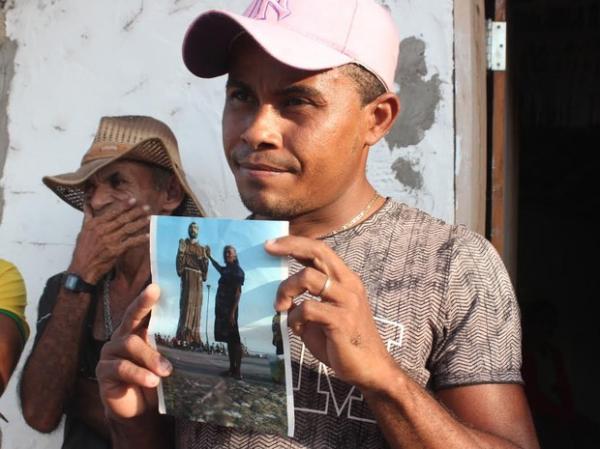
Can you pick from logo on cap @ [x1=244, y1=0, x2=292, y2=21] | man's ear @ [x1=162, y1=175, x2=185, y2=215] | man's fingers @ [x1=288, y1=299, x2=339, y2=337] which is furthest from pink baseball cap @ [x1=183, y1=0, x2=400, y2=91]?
man's ear @ [x1=162, y1=175, x2=185, y2=215]

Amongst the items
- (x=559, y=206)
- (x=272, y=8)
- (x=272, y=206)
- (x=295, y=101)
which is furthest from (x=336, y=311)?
(x=559, y=206)

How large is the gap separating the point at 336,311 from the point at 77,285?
131 centimetres

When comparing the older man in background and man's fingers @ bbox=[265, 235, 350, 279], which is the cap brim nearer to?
man's fingers @ bbox=[265, 235, 350, 279]

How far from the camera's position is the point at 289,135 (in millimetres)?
1535

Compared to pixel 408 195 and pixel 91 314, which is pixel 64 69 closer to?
pixel 91 314

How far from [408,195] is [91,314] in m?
1.03

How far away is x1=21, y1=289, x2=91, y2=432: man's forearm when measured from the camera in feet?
7.52

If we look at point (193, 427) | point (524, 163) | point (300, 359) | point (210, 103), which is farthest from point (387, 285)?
point (524, 163)

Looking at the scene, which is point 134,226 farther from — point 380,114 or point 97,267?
point 380,114

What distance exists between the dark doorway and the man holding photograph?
2235mm

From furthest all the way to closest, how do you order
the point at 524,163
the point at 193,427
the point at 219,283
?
1. the point at 524,163
2. the point at 193,427
3. the point at 219,283

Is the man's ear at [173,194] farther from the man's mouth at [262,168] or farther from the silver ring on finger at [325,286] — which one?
the silver ring on finger at [325,286]

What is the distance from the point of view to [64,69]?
3014mm

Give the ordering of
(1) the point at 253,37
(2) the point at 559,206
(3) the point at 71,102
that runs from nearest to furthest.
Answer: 1. (1) the point at 253,37
2. (3) the point at 71,102
3. (2) the point at 559,206
